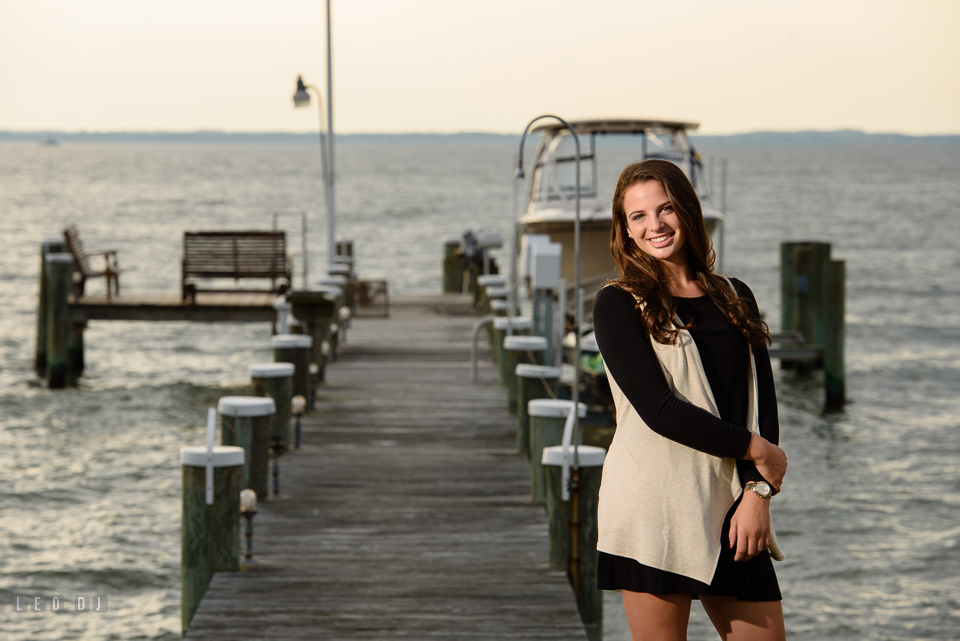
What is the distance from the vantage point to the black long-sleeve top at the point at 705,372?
242 centimetres

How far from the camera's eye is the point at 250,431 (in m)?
6.89

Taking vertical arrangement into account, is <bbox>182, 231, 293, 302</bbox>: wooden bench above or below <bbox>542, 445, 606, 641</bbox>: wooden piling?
above

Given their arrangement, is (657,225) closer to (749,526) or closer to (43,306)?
(749,526)

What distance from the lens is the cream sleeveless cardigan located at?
248 cm

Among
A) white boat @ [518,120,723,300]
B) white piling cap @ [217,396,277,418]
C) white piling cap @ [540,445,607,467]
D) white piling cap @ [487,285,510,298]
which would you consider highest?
white boat @ [518,120,723,300]

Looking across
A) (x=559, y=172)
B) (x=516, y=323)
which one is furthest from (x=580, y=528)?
(x=559, y=172)

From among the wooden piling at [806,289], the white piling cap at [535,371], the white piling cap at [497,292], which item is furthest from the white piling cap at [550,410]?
the wooden piling at [806,289]

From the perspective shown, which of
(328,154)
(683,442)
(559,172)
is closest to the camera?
(683,442)

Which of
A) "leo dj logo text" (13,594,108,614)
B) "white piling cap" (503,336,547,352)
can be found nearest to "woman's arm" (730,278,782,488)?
"white piling cap" (503,336,547,352)

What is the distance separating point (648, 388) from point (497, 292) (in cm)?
1045

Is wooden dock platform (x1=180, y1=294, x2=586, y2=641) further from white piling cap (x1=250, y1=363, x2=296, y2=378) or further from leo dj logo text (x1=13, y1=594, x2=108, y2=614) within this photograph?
leo dj logo text (x1=13, y1=594, x2=108, y2=614)

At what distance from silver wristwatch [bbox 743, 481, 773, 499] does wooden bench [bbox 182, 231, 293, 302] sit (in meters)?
13.7

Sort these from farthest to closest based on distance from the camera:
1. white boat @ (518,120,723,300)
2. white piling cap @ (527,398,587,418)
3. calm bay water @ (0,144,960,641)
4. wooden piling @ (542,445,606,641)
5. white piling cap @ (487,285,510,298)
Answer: white boat @ (518,120,723,300)
white piling cap @ (487,285,510,298)
calm bay water @ (0,144,960,641)
white piling cap @ (527,398,587,418)
wooden piling @ (542,445,606,641)

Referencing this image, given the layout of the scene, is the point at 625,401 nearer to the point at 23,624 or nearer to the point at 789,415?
the point at 23,624
